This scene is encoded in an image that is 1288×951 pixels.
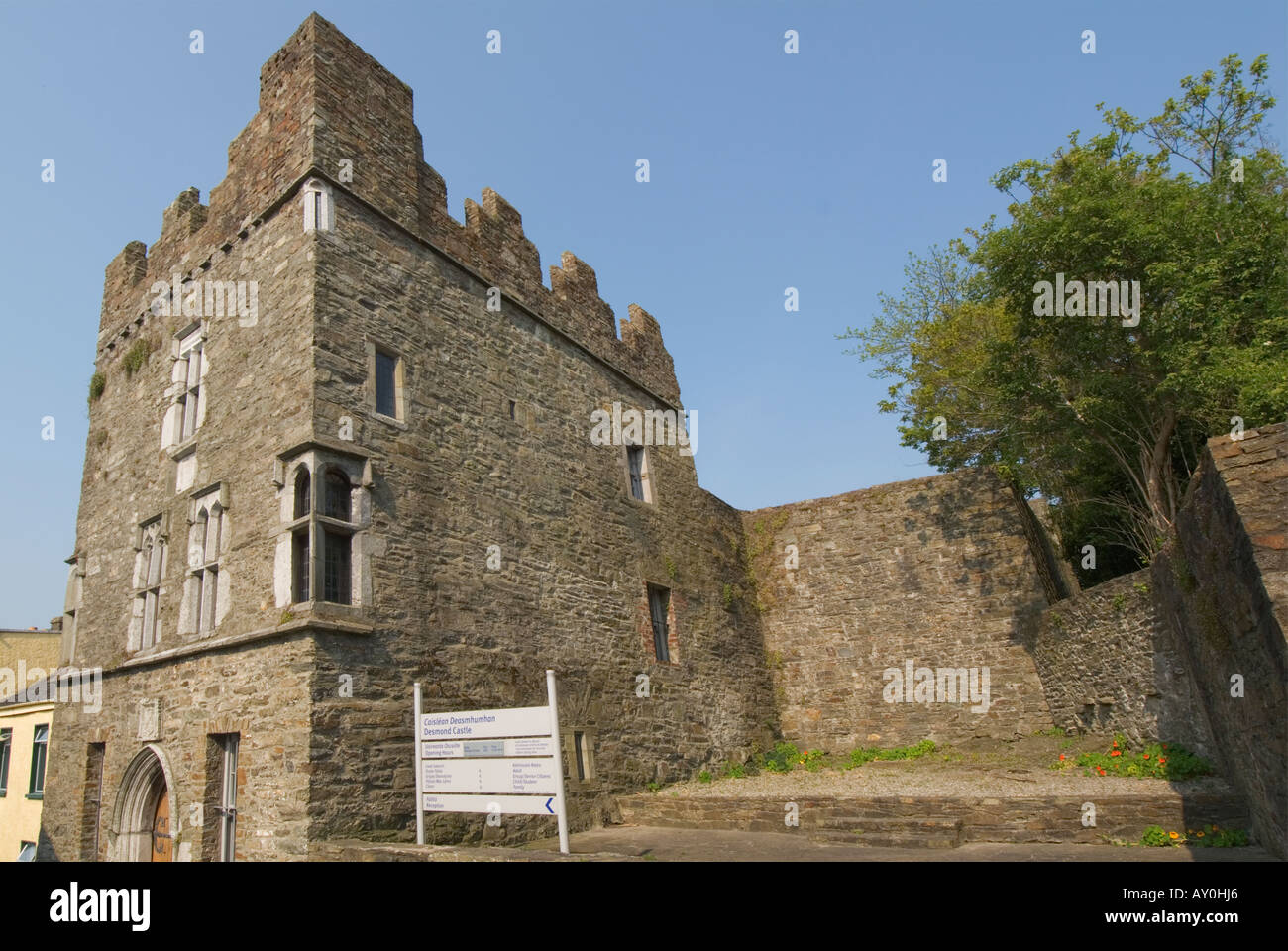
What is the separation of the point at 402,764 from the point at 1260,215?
12.4 metres

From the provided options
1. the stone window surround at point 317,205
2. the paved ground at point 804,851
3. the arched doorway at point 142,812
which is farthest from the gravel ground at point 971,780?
the stone window surround at point 317,205

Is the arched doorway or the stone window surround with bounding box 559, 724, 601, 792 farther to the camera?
the stone window surround with bounding box 559, 724, 601, 792

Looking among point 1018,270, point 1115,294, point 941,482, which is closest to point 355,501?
point 1018,270

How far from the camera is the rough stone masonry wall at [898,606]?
14.8 meters

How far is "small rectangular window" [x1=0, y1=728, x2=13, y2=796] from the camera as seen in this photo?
17.6m

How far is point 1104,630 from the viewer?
39.6 ft

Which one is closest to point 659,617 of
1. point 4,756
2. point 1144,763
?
point 1144,763

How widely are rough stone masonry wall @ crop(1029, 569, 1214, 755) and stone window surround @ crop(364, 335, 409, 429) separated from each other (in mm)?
10020

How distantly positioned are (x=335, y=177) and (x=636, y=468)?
7.33m

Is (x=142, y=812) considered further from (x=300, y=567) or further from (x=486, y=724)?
(x=486, y=724)

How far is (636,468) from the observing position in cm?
1538

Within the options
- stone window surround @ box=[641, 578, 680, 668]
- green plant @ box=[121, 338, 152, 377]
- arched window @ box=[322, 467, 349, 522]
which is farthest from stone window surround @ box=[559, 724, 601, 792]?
green plant @ box=[121, 338, 152, 377]

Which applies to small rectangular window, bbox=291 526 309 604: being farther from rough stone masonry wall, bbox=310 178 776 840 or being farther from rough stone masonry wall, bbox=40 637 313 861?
rough stone masonry wall, bbox=310 178 776 840

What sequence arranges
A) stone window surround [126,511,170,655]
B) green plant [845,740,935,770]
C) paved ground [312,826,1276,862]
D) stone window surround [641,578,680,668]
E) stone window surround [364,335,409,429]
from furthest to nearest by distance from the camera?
green plant [845,740,935,770] → stone window surround [641,578,680,668] → stone window surround [126,511,170,655] → stone window surround [364,335,409,429] → paved ground [312,826,1276,862]
